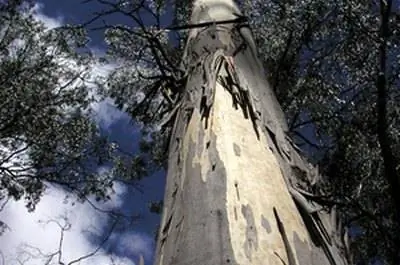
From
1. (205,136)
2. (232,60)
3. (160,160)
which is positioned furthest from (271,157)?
(160,160)

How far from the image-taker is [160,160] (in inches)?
303

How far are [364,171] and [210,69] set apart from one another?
4.14 m

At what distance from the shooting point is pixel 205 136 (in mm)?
2051

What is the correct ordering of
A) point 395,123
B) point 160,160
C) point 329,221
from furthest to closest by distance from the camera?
1. point 160,160
2. point 395,123
3. point 329,221

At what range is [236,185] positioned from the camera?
69.1 inches

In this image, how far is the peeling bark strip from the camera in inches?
62.0

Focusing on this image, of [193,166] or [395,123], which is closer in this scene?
[193,166]

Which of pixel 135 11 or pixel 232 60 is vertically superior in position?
pixel 135 11

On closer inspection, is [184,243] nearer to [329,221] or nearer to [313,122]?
[329,221]

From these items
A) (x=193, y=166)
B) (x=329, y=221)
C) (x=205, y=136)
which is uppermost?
(x=205, y=136)

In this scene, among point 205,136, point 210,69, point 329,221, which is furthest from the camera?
point 210,69

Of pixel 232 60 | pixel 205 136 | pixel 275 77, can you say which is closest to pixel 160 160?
pixel 275 77

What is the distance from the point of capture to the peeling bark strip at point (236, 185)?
5.16ft

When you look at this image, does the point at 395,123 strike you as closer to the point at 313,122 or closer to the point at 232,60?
the point at 313,122
